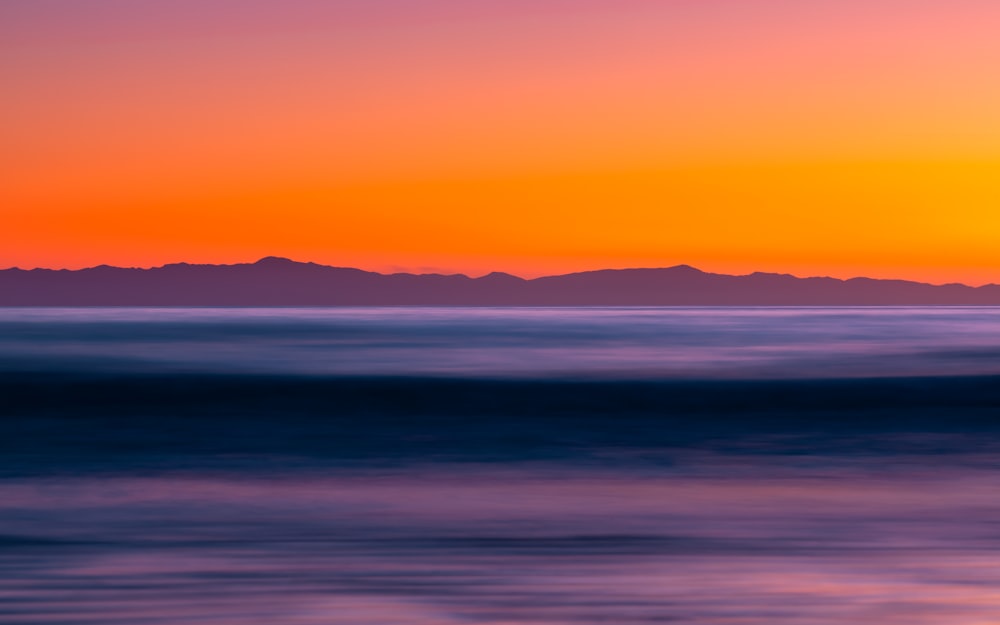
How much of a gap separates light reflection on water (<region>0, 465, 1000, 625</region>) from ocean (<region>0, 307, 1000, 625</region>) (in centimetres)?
3

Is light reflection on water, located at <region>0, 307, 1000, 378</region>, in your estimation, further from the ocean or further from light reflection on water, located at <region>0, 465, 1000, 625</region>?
light reflection on water, located at <region>0, 465, 1000, 625</region>

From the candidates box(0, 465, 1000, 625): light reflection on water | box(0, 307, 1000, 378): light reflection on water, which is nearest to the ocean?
box(0, 465, 1000, 625): light reflection on water

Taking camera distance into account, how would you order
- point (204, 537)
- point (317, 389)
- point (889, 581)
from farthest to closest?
point (317, 389) → point (204, 537) → point (889, 581)

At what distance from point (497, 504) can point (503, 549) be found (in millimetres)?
1880

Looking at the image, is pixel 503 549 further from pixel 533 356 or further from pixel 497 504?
pixel 533 356

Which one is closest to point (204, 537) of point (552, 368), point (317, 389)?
point (317, 389)

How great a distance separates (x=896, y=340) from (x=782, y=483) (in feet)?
122

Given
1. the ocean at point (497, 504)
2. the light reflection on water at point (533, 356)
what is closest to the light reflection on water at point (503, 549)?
the ocean at point (497, 504)

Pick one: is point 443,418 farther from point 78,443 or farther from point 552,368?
point 552,368

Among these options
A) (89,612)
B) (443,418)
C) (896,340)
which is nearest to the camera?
(89,612)

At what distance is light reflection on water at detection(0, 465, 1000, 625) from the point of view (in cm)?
601

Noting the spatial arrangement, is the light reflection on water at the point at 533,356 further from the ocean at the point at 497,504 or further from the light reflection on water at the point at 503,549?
the light reflection on water at the point at 503,549

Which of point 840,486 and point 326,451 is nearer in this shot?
point 840,486

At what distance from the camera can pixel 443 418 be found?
1700 cm
